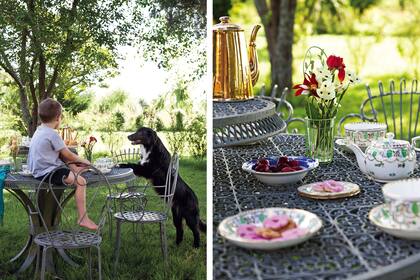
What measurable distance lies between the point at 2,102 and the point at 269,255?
12.6 ft

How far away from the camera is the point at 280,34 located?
577cm

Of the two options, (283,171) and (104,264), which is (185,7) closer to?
(104,264)

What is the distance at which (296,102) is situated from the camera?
6285mm

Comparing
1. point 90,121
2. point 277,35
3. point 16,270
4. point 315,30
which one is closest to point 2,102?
point 90,121

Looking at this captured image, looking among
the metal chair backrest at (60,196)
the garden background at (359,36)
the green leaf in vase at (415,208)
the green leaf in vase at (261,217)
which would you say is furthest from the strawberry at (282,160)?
the garden background at (359,36)

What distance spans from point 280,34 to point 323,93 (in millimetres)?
3725

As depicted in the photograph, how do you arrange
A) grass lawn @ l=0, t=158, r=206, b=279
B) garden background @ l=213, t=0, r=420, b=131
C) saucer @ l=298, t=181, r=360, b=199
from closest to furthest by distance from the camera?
saucer @ l=298, t=181, r=360, b=199, grass lawn @ l=0, t=158, r=206, b=279, garden background @ l=213, t=0, r=420, b=131

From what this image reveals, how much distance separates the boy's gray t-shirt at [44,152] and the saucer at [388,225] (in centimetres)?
177

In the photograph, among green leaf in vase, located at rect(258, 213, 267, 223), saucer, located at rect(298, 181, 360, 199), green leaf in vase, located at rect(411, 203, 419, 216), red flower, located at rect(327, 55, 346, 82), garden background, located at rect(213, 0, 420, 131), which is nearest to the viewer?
green leaf in vase, located at rect(411, 203, 419, 216)

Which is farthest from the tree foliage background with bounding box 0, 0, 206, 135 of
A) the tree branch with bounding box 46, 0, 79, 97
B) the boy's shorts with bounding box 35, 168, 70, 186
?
the boy's shorts with bounding box 35, 168, 70, 186

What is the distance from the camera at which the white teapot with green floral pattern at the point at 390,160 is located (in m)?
1.93

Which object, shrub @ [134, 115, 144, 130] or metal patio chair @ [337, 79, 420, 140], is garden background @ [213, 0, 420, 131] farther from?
shrub @ [134, 115, 144, 130]

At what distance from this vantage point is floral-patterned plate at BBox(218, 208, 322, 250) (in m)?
1.39

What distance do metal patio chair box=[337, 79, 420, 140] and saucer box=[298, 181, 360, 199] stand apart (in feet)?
2.65
